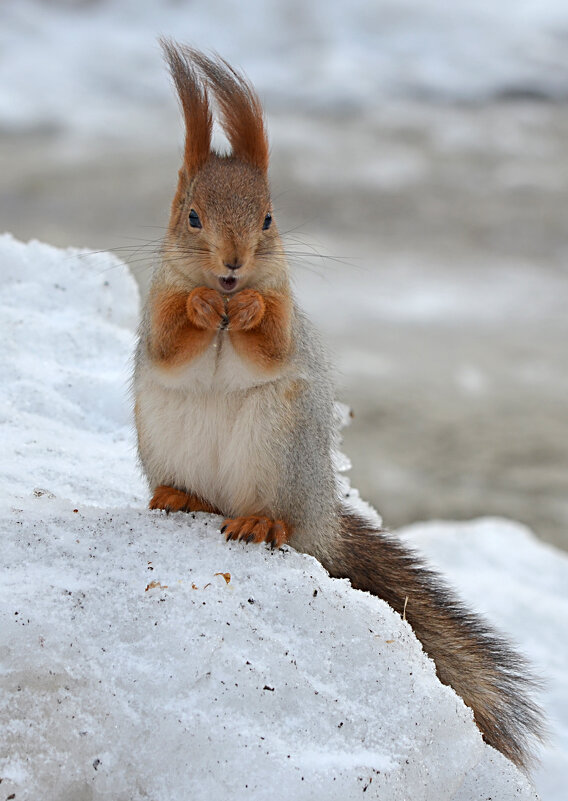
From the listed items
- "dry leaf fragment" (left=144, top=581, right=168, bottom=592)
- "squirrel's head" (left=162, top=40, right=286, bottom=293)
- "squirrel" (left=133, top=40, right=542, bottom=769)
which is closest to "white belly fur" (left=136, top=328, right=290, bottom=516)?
"squirrel" (left=133, top=40, right=542, bottom=769)

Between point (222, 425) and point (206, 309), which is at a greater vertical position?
point (206, 309)

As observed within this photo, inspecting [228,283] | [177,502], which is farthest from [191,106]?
[177,502]

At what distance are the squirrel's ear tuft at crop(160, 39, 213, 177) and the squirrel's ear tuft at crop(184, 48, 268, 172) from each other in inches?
0.8

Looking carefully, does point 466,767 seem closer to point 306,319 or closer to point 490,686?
point 490,686

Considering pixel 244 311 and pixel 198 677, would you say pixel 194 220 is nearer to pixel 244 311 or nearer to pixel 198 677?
pixel 244 311

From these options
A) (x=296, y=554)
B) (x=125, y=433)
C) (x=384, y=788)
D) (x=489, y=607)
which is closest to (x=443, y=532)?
(x=489, y=607)

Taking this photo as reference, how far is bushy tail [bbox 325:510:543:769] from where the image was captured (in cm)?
154

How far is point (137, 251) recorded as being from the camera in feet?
5.31

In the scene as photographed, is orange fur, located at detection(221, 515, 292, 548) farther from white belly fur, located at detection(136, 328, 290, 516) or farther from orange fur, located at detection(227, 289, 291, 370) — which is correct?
orange fur, located at detection(227, 289, 291, 370)

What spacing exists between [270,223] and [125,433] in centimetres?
79

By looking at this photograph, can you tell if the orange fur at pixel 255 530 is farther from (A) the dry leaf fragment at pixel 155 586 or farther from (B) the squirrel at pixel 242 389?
(A) the dry leaf fragment at pixel 155 586

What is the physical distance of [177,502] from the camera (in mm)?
1535

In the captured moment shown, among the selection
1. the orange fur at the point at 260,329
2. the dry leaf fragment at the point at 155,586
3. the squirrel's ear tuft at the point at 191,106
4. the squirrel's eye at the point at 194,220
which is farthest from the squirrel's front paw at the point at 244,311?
the dry leaf fragment at the point at 155,586

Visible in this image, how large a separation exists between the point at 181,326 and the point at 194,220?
0.65 feet
